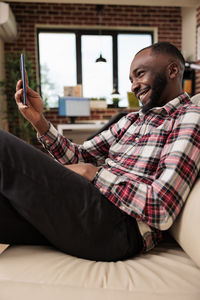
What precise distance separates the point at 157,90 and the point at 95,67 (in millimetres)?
4185

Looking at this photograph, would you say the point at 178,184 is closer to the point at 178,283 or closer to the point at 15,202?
the point at 178,283

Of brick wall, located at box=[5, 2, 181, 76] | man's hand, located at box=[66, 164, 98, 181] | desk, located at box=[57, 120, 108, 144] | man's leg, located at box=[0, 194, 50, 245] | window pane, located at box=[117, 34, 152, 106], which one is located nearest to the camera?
man's leg, located at box=[0, 194, 50, 245]

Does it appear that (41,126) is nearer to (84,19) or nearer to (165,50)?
(165,50)

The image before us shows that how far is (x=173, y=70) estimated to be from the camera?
107cm

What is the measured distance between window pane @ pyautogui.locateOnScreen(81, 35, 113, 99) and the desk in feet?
3.98

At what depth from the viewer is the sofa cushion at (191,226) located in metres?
0.68

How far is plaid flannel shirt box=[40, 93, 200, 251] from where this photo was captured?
0.75 metres

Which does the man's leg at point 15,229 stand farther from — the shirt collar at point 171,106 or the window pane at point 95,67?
the window pane at point 95,67

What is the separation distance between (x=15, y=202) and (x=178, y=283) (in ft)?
1.49

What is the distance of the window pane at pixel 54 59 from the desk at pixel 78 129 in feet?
3.60

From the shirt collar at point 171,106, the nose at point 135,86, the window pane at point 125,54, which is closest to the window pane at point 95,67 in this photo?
the window pane at point 125,54

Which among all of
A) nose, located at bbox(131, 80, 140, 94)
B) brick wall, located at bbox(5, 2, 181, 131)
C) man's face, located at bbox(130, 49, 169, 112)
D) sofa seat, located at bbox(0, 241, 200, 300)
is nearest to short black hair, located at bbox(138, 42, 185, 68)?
man's face, located at bbox(130, 49, 169, 112)

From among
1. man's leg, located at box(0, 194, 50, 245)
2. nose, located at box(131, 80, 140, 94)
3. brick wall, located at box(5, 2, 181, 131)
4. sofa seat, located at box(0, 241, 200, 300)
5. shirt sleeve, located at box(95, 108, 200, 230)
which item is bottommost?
sofa seat, located at box(0, 241, 200, 300)

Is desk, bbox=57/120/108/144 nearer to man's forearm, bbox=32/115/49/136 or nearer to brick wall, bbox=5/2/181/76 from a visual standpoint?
brick wall, bbox=5/2/181/76
